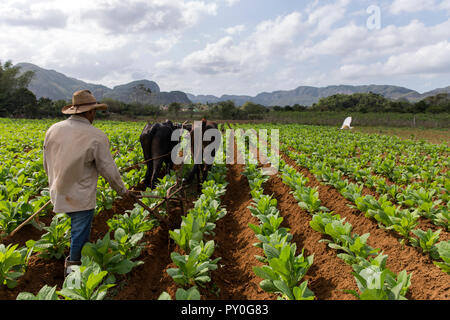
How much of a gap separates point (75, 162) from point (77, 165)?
38 mm

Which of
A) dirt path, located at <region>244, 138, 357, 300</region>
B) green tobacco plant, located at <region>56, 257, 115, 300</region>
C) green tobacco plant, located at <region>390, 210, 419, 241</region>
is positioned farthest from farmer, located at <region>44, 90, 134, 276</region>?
green tobacco plant, located at <region>390, 210, 419, 241</region>

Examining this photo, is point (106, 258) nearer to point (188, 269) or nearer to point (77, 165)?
point (188, 269)

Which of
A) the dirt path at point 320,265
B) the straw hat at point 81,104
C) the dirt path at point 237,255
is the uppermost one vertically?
the straw hat at point 81,104

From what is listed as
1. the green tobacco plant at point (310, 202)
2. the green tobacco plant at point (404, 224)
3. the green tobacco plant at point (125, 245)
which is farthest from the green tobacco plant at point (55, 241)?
the green tobacco plant at point (404, 224)

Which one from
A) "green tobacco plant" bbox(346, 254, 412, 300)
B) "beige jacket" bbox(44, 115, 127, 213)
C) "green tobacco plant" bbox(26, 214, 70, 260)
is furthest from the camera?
"green tobacco plant" bbox(26, 214, 70, 260)

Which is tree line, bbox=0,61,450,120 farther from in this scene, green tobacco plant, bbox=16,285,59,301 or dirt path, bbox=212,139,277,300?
green tobacco plant, bbox=16,285,59,301

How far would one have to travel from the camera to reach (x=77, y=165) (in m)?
2.48

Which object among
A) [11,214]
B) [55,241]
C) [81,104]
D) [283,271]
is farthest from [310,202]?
[11,214]

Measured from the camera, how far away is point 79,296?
76.9 inches

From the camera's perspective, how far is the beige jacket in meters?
2.47

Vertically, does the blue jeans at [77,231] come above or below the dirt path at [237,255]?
above

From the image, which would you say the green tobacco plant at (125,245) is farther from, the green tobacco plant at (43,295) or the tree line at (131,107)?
the tree line at (131,107)

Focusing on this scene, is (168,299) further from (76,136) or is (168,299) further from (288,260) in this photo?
(76,136)

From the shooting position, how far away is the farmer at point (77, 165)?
8.11 feet
